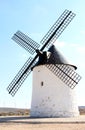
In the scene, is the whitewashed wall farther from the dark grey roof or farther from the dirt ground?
the dirt ground

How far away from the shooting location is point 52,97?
24.1 m

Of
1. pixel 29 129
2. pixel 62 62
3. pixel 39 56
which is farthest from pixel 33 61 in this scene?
pixel 29 129

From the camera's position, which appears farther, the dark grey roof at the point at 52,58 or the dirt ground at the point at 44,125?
the dark grey roof at the point at 52,58

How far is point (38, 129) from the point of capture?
13.1m

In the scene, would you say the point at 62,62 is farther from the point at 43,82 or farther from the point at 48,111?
the point at 48,111

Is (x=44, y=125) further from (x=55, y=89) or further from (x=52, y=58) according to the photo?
(x=52, y=58)

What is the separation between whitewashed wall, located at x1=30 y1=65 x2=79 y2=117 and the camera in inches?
944

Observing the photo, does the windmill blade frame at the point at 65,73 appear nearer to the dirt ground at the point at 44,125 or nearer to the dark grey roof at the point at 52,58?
the dark grey roof at the point at 52,58

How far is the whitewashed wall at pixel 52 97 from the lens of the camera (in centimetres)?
2397

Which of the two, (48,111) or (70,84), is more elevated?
(70,84)

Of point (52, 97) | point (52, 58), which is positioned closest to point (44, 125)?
point (52, 97)

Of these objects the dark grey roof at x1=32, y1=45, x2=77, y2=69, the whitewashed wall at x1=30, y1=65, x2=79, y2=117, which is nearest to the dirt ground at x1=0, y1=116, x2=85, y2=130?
the whitewashed wall at x1=30, y1=65, x2=79, y2=117

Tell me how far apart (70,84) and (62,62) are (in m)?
2.04

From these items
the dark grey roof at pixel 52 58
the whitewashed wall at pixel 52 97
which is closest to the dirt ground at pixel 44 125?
the whitewashed wall at pixel 52 97
